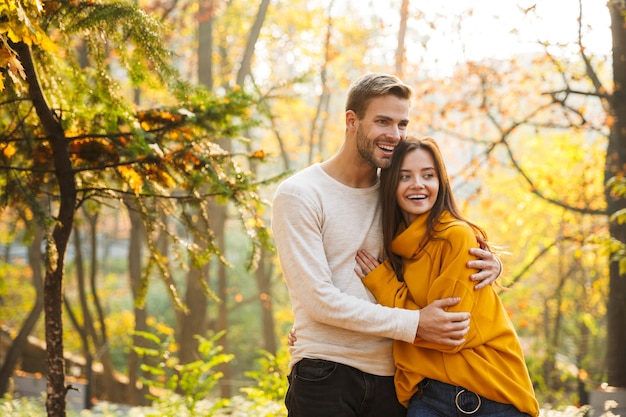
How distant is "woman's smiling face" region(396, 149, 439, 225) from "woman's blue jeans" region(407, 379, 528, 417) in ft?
2.36

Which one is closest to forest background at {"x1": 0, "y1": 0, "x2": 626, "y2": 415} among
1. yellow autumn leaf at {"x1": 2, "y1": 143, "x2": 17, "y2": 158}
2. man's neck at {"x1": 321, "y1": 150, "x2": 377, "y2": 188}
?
yellow autumn leaf at {"x1": 2, "y1": 143, "x2": 17, "y2": 158}

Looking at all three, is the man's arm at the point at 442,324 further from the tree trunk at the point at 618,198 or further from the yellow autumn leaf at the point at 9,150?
the tree trunk at the point at 618,198

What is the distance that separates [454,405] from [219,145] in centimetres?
381

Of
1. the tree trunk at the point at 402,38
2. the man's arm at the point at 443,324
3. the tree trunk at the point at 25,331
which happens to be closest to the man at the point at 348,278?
the man's arm at the point at 443,324

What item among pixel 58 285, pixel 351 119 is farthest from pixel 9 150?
pixel 351 119

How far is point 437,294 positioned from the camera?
2.76m

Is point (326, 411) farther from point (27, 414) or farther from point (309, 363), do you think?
point (27, 414)

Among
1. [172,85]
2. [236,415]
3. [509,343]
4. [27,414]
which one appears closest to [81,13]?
[172,85]

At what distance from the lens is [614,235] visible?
6879 mm

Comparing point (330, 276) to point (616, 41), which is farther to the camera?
point (616, 41)

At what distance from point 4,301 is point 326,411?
1565 centimetres

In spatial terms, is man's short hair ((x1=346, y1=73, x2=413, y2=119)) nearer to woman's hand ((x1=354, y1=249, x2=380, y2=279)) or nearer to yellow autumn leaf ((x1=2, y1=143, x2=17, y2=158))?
woman's hand ((x1=354, y1=249, x2=380, y2=279))

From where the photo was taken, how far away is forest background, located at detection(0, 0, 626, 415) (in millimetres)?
3822

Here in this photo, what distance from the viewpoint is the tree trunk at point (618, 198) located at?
717cm
